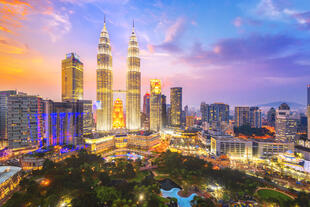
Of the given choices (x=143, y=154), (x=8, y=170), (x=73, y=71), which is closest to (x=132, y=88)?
(x=73, y=71)

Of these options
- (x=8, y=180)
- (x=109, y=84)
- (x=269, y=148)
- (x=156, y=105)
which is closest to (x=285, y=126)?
(x=269, y=148)

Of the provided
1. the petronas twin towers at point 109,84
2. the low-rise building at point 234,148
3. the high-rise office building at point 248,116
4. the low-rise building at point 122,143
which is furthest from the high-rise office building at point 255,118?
the petronas twin towers at point 109,84

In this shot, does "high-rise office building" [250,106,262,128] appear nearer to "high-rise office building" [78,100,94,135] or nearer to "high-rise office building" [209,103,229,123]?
"high-rise office building" [209,103,229,123]

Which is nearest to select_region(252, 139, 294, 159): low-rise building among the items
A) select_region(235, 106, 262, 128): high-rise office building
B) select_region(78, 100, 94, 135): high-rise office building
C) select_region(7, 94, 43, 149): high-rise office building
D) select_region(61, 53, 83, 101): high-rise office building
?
select_region(235, 106, 262, 128): high-rise office building

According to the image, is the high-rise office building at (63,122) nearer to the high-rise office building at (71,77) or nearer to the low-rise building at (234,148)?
the high-rise office building at (71,77)

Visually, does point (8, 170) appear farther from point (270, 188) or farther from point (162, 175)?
point (270, 188)

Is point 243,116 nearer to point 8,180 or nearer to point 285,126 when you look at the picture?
point 285,126

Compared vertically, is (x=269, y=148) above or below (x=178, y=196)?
above
